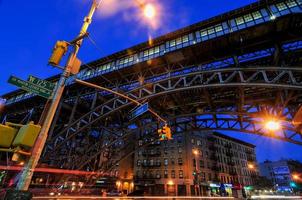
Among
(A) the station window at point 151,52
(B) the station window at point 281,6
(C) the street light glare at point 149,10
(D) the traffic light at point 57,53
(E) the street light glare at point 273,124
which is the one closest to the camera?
(D) the traffic light at point 57,53

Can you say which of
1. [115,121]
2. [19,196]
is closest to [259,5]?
[19,196]

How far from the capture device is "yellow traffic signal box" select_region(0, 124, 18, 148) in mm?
4141

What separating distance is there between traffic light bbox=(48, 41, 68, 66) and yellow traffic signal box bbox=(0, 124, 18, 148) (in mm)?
2411

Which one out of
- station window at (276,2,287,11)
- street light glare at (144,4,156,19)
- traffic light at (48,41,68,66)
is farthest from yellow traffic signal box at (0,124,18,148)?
station window at (276,2,287,11)

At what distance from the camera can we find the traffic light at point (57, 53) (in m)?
5.87

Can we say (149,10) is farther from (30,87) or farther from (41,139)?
(41,139)

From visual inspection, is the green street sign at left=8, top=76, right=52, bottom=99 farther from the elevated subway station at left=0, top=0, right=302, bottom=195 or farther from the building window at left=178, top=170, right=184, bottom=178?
the building window at left=178, top=170, right=184, bottom=178

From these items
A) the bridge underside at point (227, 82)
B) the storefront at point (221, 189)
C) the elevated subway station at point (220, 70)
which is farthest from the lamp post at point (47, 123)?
the storefront at point (221, 189)

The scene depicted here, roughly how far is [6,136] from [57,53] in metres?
2.91

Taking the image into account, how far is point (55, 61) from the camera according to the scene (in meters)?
5.86

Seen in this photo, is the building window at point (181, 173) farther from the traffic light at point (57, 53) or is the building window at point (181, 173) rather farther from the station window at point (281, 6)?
the traffic light at point (57, 53)

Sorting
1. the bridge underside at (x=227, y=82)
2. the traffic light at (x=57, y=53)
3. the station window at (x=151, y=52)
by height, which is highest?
the station window at (x=151, y=52)

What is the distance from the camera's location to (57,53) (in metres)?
5.96

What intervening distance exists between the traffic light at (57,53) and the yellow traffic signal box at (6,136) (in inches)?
94.9
